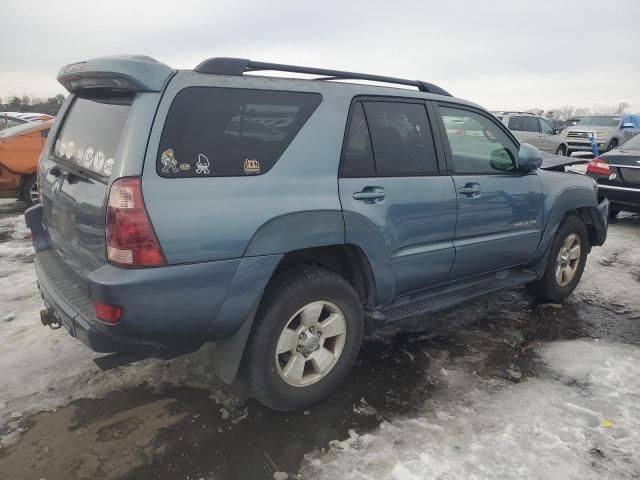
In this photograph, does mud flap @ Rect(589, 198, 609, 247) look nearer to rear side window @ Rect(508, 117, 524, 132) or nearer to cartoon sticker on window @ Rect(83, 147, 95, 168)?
cartoon sticker on window @ Rect(83, 147, 95, 168)

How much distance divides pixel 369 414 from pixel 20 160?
7.74 m

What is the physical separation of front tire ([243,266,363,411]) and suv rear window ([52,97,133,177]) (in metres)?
1.07

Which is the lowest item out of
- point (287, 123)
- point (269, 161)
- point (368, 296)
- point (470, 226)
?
point (368, 296)

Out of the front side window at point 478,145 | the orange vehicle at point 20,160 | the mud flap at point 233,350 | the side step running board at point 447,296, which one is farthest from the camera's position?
the orange vehicle at point 20,160

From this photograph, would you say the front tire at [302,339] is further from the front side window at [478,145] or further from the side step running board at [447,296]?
the front side window at [478,145]

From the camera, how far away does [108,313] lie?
210cm

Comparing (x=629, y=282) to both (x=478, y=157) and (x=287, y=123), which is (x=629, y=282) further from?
(x=287, y=123)

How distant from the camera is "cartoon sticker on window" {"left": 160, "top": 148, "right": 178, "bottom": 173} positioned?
214cm

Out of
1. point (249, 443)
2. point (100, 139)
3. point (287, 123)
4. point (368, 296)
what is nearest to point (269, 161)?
point (287, 123)

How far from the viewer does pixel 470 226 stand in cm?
339

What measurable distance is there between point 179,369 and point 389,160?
1.95 metres

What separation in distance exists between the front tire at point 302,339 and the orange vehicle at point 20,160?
7056 mm

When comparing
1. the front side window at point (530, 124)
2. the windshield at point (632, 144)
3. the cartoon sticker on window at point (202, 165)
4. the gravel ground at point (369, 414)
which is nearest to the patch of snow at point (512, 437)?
the gravel ground at point (369, 414)

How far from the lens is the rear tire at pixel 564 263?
4277 millimetres
